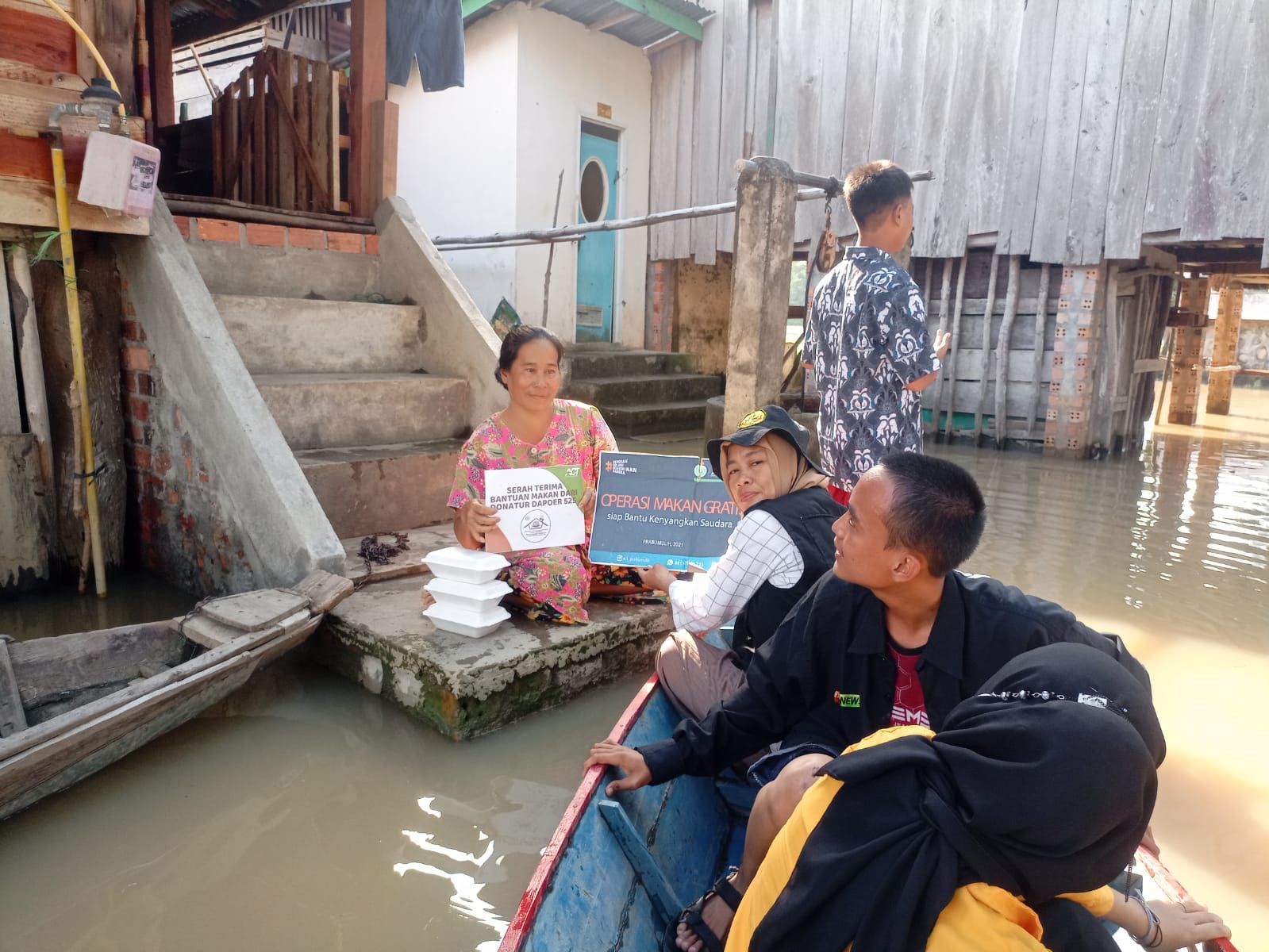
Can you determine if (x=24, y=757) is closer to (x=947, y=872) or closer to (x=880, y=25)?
(x=947, y=872)

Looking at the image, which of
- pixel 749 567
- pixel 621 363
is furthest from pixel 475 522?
pixel 621 363

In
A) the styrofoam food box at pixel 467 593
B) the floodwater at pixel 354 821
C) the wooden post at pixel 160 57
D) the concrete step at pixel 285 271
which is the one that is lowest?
the floodwater at pixel 354 821

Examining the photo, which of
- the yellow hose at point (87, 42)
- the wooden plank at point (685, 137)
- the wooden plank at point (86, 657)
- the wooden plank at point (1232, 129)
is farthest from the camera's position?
the wooden plank at point (685, 137)

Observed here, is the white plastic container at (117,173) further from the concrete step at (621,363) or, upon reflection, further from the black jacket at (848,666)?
the concrete step at (621,363)

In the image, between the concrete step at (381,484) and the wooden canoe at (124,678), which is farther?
the concrete step at (381,484)

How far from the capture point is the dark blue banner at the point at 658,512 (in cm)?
321

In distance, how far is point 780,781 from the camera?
172 centimetres

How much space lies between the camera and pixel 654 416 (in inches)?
384

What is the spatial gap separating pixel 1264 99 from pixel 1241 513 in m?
3.58

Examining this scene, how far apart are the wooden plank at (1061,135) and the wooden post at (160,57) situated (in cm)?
855

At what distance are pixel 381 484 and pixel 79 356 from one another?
1516mm

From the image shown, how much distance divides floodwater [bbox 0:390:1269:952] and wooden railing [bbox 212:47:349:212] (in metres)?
3.82

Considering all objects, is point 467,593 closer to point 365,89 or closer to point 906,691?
point 906,691

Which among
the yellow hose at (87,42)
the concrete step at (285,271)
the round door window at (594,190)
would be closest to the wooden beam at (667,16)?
the round door window at (594,190)
